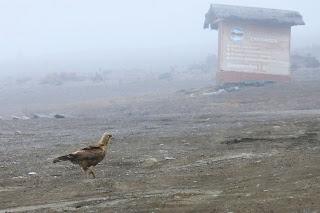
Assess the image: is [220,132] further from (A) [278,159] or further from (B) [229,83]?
(B) [229,83]

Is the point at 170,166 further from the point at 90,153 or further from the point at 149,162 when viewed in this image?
the point at 90,153

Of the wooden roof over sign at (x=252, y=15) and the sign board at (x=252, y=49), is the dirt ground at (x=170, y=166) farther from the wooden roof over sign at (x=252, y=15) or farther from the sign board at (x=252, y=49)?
the wooden roof over sign at (x=252, y=15)

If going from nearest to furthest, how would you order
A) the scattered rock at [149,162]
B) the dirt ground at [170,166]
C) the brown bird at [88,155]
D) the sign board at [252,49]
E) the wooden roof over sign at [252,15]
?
1. the dirt ground at [170,166]
2. the brown bird at [88,155]
3. the scattered rock at [149,162]
4. the sign board at [252,49]
5. the wooden roof over sign at [252,15]

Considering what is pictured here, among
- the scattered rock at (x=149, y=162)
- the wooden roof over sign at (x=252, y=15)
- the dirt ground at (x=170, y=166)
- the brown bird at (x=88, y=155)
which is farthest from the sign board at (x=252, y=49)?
the brown bird at (x=88, y=155)

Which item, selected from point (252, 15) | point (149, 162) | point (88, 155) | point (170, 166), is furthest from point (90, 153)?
point (252, 15)

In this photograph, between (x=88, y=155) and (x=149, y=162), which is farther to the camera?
(x=149, y=162)

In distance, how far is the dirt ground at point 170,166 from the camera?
8641 millimetres

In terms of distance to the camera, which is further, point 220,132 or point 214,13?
point 214,13

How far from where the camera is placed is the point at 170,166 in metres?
12.4

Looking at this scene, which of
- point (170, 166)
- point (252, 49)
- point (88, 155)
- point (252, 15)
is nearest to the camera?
point (88, 155)

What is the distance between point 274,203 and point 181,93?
95.1 feet

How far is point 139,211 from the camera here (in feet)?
26.7

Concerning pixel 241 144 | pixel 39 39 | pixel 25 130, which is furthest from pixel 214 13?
pixel 39 39

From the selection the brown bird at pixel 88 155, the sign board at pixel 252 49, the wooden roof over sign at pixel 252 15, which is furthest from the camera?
the wooden roof over sign at pixel 252 15
